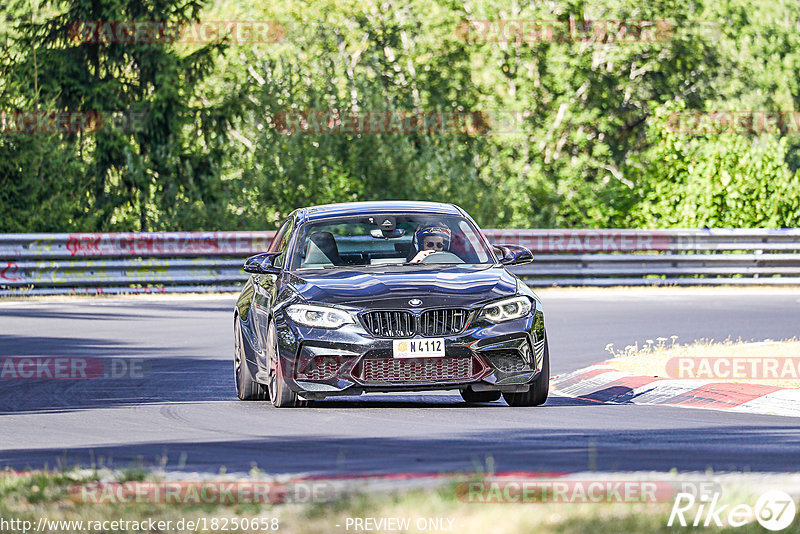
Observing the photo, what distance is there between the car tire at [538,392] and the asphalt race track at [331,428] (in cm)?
11

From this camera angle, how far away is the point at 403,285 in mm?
11188

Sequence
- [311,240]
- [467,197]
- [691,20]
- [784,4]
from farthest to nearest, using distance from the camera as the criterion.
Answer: [784,4] < [691,20] < [467,197] < [311,240]

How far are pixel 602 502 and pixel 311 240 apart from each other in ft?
21.0

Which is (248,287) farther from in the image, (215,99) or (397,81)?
(215,99)

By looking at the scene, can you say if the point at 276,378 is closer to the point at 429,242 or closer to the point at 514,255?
the point at 429,242

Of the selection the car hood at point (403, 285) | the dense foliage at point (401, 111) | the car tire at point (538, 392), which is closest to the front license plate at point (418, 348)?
the car hood at point (403, 285)

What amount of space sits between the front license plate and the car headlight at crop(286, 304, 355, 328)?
384 millimetres

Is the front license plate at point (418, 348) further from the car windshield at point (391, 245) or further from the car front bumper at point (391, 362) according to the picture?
the car windshield at point (391, 245)

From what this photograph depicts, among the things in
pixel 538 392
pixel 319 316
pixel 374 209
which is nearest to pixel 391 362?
pixel 319 316

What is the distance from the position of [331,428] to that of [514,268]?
1795 cm

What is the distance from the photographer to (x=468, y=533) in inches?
221

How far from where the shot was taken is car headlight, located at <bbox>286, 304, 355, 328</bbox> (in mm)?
10922

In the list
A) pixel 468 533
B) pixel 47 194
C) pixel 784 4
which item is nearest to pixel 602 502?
pixel 468 533

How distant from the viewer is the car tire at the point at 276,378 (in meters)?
11.2
